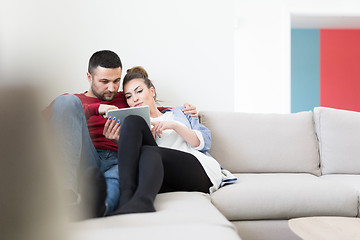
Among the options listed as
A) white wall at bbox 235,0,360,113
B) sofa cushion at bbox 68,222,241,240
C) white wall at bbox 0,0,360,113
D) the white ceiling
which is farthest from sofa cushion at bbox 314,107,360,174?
the white ceiling

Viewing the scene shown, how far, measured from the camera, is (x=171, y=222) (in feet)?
2.96

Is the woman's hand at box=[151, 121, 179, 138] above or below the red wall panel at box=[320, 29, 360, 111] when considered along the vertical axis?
below

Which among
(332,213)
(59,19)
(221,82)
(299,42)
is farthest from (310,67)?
(59,19)

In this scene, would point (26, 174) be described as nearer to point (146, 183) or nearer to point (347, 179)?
point (146, 183)

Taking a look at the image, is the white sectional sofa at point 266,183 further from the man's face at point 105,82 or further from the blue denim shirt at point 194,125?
the man's face at point 105,82

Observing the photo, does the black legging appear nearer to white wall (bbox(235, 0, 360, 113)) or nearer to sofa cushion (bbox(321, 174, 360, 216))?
sofa cushion (bbox(321, 174, 360, 216))

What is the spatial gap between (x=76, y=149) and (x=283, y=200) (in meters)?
1.50

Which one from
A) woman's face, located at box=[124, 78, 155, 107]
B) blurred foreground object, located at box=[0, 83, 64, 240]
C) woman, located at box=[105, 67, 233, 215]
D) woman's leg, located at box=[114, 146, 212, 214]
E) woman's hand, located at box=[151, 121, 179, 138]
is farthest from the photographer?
woman's face, located at box=[124, 78, 155, 107]

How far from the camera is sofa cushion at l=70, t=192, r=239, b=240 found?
72 centimetres

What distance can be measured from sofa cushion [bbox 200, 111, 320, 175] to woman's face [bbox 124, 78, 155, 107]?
45cm

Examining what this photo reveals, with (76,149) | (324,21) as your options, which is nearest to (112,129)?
(76,149)

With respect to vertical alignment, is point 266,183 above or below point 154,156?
below

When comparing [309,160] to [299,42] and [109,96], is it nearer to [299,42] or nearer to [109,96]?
[109,96]

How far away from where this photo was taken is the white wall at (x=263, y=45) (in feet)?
14.5
